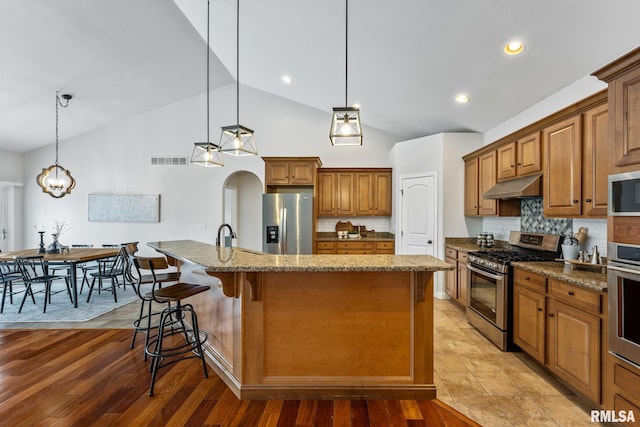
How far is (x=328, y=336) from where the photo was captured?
7.31ft

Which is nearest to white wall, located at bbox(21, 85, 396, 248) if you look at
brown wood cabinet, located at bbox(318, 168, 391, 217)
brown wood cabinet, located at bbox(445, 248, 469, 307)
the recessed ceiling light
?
brown wood cabinet, located at bbox(318, 168, 391, 217)

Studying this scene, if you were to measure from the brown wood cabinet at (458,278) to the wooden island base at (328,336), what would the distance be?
80.4 inches

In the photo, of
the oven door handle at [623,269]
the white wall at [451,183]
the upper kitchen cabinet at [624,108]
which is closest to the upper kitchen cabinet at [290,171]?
the white wall at [451,183]

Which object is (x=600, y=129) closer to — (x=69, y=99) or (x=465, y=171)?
(x=465, y=171)

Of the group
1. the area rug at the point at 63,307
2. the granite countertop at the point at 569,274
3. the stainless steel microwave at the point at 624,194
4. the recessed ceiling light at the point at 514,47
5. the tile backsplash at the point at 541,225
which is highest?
the recessed ceiling light at the point at 514,47

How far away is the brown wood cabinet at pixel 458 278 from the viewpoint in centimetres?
403

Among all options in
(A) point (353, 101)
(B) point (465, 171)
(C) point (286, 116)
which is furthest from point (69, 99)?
(B) point (465, 171)

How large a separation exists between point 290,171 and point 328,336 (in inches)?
153

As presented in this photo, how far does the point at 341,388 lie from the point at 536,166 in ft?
9.68

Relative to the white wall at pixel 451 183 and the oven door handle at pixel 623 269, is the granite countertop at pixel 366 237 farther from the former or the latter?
the oven door handle at pixel 623 269

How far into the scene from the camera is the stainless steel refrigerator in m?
5.35

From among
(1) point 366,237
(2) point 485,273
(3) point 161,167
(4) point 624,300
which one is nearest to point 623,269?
(4) point 624,300

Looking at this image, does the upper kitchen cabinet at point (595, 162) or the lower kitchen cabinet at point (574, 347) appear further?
the upper kitchen cabinet at point (595, 162)

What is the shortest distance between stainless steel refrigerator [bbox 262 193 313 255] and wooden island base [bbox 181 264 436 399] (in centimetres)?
311
